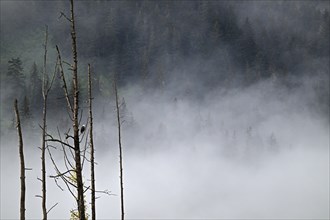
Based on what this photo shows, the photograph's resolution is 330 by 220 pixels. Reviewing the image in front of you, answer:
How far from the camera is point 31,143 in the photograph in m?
192

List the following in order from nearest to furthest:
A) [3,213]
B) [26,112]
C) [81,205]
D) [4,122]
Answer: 1. [81,205]
2. [3,213]
3. [26,112]
4. [4,122]

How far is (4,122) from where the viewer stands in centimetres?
19475

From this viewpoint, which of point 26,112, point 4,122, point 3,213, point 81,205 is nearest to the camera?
point 81,205

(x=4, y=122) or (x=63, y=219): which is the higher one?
(x=4, y=122)

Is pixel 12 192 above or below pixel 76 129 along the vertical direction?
below

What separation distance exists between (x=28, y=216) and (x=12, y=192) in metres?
15.4

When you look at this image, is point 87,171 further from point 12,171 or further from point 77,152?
point 77,152

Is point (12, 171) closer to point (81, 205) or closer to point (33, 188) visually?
point (33, 188)

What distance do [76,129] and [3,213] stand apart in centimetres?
17277

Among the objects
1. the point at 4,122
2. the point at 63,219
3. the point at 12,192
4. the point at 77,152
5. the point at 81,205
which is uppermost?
the point at 4,122

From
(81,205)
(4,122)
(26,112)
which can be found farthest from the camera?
(4,122)

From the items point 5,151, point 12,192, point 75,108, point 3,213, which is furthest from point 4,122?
Result: point 75,108

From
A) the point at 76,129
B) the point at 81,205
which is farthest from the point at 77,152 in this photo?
the point at 81,205

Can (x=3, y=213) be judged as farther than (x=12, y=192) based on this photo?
No
